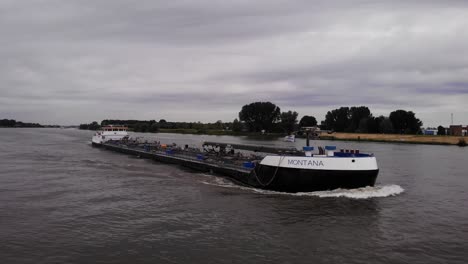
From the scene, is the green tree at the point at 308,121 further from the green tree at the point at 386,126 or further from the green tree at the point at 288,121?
the green tree at the point at 386,126

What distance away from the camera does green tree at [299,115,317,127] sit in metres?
170

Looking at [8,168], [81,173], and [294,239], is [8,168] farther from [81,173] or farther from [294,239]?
[294,239]

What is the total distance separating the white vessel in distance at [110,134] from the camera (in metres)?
72.1

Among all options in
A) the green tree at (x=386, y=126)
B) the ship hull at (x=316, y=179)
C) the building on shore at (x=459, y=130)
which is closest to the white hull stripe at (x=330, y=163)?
the ship hull at (x=316, y=179)

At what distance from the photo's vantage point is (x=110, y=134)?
7294 centimetres

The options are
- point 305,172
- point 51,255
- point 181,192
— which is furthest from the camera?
point 181,192

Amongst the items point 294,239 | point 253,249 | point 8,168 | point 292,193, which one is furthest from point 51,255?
point 8,168

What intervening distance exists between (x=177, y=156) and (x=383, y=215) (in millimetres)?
27425

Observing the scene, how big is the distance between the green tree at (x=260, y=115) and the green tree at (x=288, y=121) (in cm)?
263

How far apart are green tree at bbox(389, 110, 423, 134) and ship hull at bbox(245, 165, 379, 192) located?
116 m

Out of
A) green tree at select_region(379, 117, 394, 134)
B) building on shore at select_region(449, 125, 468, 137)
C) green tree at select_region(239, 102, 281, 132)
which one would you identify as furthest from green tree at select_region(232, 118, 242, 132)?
building on shore at select_region(449, 125, 468, 137)

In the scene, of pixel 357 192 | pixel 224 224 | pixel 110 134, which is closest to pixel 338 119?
pixel 110 134

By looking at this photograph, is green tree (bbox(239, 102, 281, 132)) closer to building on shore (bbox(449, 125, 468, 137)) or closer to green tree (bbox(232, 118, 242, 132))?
green tree (bbox(232, 118, 242, 132))

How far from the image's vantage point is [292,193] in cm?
2241
